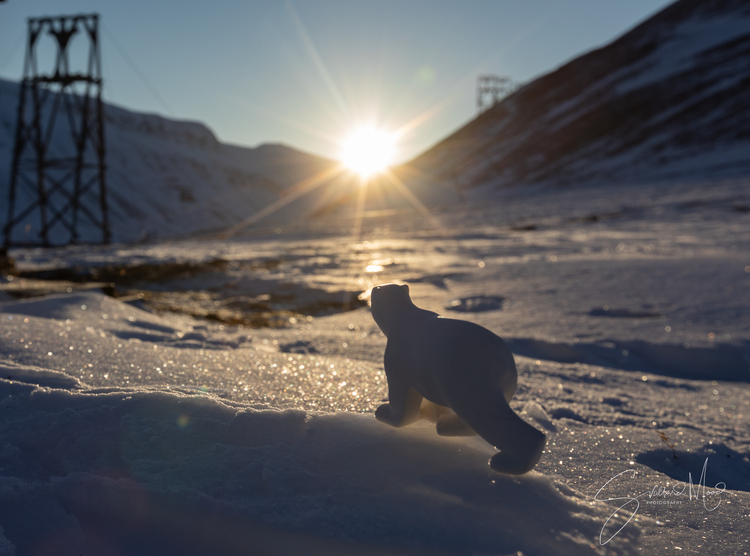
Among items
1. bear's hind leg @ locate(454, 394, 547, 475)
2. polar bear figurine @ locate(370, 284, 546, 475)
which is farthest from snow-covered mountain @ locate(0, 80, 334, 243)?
bear's hind leg @ locate(454, 394, 547, 475)

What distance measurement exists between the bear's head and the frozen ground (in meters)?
0.31

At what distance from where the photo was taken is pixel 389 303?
1.48 m

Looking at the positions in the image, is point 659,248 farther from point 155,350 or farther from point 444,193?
point 444,193

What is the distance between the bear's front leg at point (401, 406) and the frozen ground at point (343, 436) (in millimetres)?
47

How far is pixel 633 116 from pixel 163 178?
45.1 metres

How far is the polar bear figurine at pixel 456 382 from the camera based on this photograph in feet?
3.82

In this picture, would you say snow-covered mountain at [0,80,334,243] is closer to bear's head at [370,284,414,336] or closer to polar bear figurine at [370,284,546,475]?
bear's head at [370,284,414,336]

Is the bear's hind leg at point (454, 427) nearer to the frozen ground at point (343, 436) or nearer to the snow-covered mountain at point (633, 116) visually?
the frozen ground at point (343, 436)

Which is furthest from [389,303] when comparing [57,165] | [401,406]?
[57,165]

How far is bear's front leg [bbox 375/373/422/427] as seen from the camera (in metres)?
1.35

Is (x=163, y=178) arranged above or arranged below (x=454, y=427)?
above

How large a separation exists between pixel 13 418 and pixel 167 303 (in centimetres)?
353
